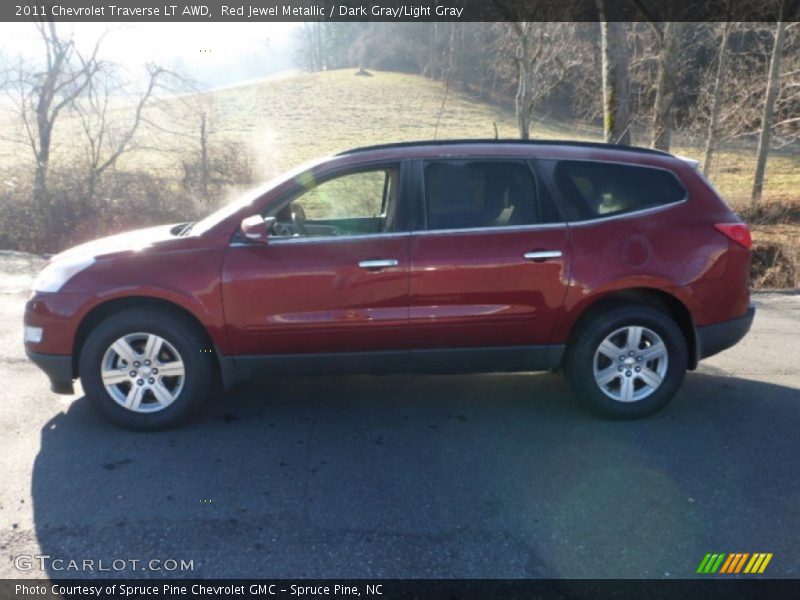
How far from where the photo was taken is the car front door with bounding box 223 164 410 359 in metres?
4.13

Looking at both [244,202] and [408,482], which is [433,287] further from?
[244,202]

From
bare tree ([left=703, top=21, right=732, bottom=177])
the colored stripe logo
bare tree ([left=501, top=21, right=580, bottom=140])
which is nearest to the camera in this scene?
the colored stripe logo

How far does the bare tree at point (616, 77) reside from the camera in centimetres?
1093

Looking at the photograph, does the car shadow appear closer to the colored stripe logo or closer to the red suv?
the colored stripe logo

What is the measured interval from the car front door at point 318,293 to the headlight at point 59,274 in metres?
0.95

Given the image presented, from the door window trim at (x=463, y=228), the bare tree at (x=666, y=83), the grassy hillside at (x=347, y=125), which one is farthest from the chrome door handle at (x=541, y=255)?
the grassy hillside at (x=347, y=125)

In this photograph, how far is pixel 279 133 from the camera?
89.3 ft

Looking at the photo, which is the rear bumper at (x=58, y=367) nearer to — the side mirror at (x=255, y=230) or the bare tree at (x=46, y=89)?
the side mirror at (x=255, y=230)

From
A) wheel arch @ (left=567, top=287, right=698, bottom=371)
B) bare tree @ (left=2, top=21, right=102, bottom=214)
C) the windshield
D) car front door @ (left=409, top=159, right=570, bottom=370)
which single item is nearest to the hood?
the windshield

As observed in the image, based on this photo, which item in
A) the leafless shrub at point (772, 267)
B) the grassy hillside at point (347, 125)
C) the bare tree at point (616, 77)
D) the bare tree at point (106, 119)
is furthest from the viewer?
the grassy hillside at point (347, 125)

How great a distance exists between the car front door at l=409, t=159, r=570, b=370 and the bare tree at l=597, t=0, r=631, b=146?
742 cm

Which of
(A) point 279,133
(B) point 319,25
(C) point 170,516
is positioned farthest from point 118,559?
(B) point 319,25

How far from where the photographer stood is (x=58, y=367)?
4125mm
